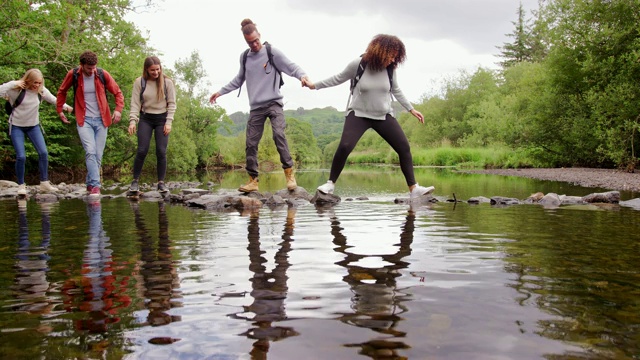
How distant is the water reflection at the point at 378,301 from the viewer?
68.1 inches

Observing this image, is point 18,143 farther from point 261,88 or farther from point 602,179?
point 602,179

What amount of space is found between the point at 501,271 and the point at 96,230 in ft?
13.2

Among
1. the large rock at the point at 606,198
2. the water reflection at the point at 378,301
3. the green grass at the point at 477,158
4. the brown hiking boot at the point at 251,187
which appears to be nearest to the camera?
the water reflection at the point at 378,301

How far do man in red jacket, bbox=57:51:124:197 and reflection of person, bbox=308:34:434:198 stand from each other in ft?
13.7

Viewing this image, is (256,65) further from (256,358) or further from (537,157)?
(537,157)

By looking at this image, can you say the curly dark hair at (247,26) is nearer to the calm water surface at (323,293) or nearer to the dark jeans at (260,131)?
the dark jeans at (260,131)

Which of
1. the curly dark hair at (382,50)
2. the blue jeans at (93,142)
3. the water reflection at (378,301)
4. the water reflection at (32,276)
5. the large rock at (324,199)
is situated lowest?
the water reflection at (32,276)

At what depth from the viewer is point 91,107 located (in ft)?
30.5

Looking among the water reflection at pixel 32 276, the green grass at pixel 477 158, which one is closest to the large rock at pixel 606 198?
the water reflection at pixel 32 276

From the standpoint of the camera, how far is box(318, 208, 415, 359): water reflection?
1729 mm

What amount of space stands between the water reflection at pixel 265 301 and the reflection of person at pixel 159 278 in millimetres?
337

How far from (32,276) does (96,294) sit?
736 millimetres

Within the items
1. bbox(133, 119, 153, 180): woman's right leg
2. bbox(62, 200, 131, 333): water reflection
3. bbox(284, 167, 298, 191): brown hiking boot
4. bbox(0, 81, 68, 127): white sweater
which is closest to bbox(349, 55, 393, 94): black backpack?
bbox(284, 167, 298, 191): brown hiking boot

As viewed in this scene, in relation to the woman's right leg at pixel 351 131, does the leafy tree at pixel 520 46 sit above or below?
above
